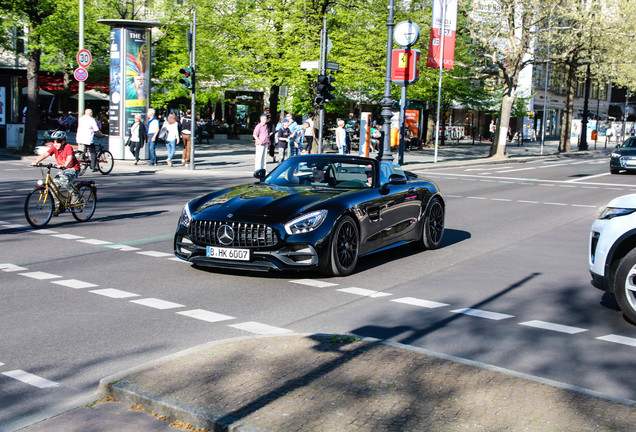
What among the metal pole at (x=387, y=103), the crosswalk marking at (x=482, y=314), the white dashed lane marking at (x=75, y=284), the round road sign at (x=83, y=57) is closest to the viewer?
the crosswalk marking at (x=482, y=314)

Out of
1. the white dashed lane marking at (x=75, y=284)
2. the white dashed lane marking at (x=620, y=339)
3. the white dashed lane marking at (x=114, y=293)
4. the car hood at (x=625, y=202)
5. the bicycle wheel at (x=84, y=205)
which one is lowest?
the white dashed lane marking at (x=75, y=284)

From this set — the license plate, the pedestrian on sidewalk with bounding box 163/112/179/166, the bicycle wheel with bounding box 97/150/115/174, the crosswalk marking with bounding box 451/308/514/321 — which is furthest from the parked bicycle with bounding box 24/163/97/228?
the pedestrian on sidewalk with bounding box 163/112/179/166

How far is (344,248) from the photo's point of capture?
344 inches

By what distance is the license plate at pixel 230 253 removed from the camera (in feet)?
26.9

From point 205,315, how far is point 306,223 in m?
1.94

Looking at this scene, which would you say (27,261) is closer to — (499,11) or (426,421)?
(426,421)

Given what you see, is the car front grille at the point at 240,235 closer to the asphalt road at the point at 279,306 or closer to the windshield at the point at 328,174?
the asphalt road at the point at 279,306

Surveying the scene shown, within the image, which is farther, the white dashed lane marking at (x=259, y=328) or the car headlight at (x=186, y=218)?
the car headlight at (x=186, y=218)

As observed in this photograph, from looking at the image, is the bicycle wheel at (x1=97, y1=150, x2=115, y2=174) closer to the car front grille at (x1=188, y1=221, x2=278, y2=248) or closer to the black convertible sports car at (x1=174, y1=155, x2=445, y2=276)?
the black convertible sports car at (x1=174, y1=155, x2=445, y2=276)

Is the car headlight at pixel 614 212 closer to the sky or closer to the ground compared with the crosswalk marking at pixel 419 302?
closer to the sky

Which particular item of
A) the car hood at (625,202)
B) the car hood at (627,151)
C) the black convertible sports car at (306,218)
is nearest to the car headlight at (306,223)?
the black convertible sports car at (306,218)

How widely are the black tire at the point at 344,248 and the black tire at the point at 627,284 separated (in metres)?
3.00

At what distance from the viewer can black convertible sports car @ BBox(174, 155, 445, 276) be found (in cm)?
820

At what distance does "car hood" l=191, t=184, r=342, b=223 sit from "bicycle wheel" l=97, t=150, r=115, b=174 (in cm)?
1531
